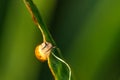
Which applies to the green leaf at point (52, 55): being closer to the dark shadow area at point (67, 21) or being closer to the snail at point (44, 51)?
the snail at point (44, 51)

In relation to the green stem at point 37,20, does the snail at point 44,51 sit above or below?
below

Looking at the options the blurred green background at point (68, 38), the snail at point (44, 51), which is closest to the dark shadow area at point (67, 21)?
the blurred green background at point (68, 38)

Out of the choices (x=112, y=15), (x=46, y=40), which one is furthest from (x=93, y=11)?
(x=46, y=40)

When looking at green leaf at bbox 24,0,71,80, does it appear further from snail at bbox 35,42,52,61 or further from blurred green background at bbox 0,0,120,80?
blurred green background at bbox 0,0,120,80

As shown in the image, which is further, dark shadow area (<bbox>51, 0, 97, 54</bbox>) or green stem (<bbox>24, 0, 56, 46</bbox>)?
dark shadow area (<bbox>51, 0, 97, 54</bbox>)

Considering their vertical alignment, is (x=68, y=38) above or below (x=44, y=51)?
below

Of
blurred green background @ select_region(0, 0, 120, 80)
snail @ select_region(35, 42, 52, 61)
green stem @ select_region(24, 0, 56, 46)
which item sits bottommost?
blurred green background @ select_region(0, 0, 120, 80)

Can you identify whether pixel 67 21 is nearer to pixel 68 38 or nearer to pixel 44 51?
pixel 68 38

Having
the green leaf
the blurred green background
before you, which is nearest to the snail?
the green leaf

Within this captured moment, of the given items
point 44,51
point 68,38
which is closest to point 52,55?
point 44,51

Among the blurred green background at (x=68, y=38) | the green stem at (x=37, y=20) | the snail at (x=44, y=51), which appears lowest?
the blurred green background at (x=68, y=38)
